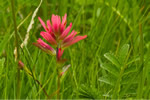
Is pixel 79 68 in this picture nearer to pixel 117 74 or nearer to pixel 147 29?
pixel 117 74

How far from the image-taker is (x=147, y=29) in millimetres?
2529

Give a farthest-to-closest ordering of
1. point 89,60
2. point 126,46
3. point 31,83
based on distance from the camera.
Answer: point 89,60 → point 31,83 → point 126,46

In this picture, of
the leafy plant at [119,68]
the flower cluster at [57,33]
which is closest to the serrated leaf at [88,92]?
the leafy plant at [119,68]

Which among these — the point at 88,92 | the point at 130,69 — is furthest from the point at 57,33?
the point at 130,69

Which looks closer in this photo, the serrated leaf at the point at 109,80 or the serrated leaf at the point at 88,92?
the serrated leaf at the point at 88,92

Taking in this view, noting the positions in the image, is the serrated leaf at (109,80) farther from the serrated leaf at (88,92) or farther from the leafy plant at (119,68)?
the serrated leaf at (88,92)

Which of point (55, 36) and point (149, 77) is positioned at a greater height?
point (55, 36)

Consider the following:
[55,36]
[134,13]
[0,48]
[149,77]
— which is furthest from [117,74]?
[134,13]

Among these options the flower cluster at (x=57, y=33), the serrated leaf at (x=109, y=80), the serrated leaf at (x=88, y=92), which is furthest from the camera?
the serrated leaf at (x=109, y=80)

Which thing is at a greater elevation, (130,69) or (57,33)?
(57,33)

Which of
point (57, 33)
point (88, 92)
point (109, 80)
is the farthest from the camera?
point (109, 80)

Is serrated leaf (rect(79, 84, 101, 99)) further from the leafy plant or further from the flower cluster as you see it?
the flower cluster

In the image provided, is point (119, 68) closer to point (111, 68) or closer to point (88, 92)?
point (111, 68)

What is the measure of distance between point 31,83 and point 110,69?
382mm
